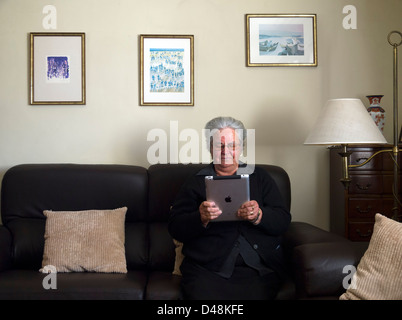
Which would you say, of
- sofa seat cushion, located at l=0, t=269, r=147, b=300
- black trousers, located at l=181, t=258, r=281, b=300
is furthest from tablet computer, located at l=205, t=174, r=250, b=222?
sofa seat cushion, located at l=0, t=269, r=147, b=300

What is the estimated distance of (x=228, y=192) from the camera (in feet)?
7.29

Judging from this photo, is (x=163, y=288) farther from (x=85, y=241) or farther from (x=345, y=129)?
(x=345, y=129)

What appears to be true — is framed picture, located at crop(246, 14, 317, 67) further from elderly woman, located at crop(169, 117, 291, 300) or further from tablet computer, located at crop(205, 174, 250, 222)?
tablet computer, located at crop(205, 174, 250, 222)

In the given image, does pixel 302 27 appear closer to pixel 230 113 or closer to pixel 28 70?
pixel 230 113

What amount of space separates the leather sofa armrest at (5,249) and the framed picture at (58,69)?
0.95 m

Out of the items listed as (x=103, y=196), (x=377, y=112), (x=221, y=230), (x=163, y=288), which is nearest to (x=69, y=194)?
(x=103, y=196)

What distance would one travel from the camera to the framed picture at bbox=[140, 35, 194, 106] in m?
3.32

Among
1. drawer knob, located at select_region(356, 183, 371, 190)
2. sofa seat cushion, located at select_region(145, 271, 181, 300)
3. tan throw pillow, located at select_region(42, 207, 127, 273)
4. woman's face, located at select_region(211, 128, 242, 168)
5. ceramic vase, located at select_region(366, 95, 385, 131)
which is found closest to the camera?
sofa seat cushion, located at select_region(145, 271, 181, 300)

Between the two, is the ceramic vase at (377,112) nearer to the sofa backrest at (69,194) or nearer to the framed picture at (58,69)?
the sofa backrest at (69,194)

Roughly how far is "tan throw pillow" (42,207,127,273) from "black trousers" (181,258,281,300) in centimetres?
47

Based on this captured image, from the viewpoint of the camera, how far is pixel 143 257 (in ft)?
9.10

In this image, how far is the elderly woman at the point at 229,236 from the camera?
2.25 m

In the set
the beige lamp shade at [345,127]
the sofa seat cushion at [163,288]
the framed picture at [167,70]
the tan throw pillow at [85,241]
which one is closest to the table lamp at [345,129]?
the beige lamp shade at [345,127]

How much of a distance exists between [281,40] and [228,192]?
5.05ft
